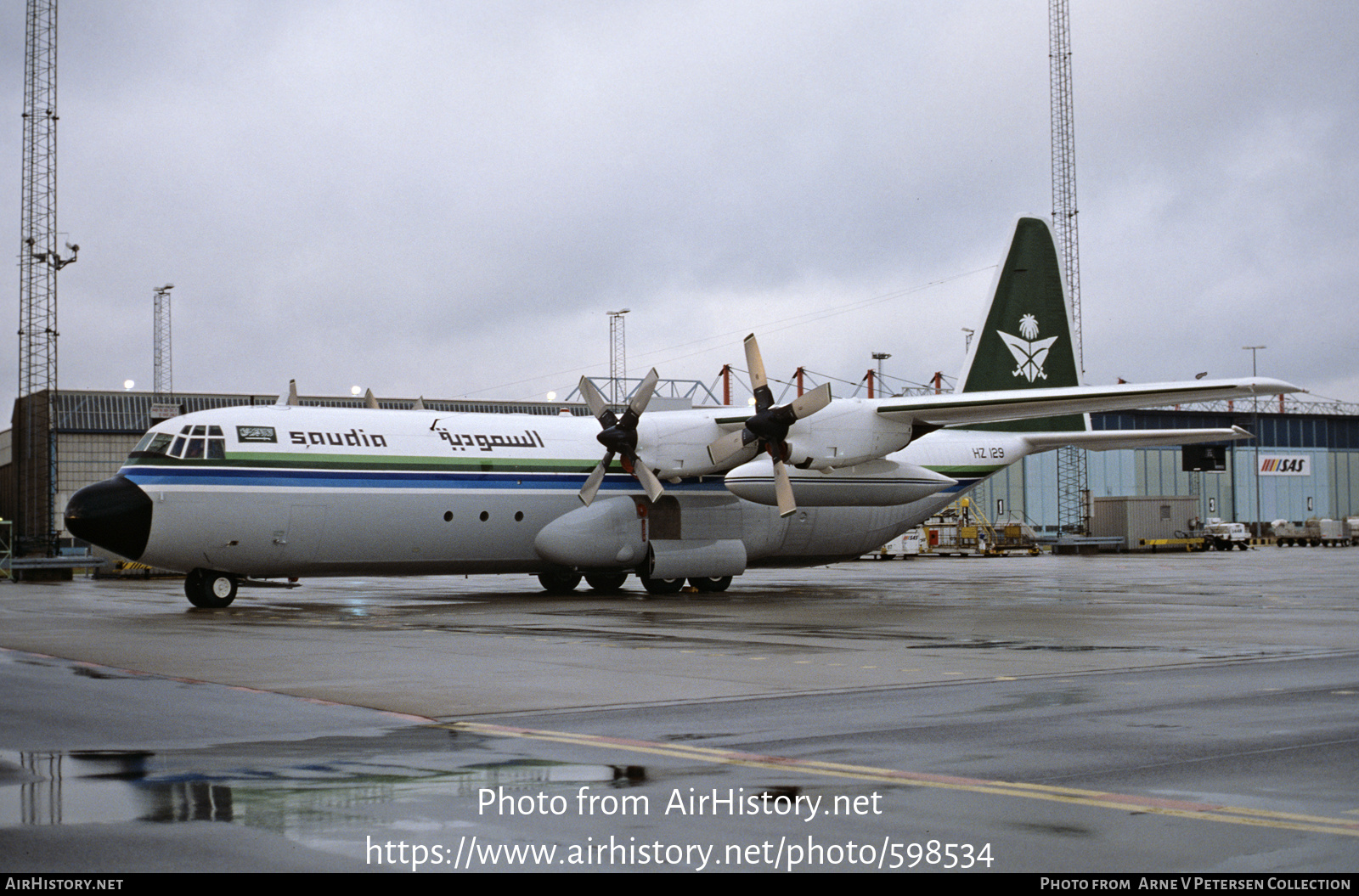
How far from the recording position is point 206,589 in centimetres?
2802

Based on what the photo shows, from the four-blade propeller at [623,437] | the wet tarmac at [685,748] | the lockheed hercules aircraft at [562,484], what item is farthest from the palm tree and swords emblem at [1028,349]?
the wet tarmac at [685,748]

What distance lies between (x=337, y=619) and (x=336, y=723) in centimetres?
1378

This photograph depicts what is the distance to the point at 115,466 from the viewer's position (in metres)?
78.6

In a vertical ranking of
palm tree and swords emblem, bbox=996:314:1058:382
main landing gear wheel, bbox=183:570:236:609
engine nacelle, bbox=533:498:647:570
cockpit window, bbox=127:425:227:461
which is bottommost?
main landing gear wheel, bbox=183:570:236:609

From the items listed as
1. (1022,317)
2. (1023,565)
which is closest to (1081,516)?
(1023,565)


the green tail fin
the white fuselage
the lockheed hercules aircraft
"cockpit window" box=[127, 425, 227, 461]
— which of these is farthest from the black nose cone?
the green tail fin

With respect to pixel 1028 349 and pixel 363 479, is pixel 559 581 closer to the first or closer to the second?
pixel 363 479

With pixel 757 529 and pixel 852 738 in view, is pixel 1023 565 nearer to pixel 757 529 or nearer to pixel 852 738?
pixel 757 529

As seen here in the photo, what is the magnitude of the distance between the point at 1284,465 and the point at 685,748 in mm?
123071

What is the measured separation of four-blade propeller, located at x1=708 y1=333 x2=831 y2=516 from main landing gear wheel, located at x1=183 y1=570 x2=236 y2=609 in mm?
12666

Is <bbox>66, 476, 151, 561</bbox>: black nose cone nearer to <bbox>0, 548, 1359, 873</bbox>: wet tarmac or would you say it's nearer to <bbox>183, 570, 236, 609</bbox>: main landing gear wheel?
<bbox>183, 570, 236, 609</bbox>: main landing gear wheel

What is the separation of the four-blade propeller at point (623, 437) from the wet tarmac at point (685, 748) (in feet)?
30.2

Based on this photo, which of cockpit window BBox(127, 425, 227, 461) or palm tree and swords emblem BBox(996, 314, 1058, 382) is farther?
palm tree and swords emblem BBox(996, 314, 1058, 382)

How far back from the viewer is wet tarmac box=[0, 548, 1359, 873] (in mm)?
Answer: 6281
